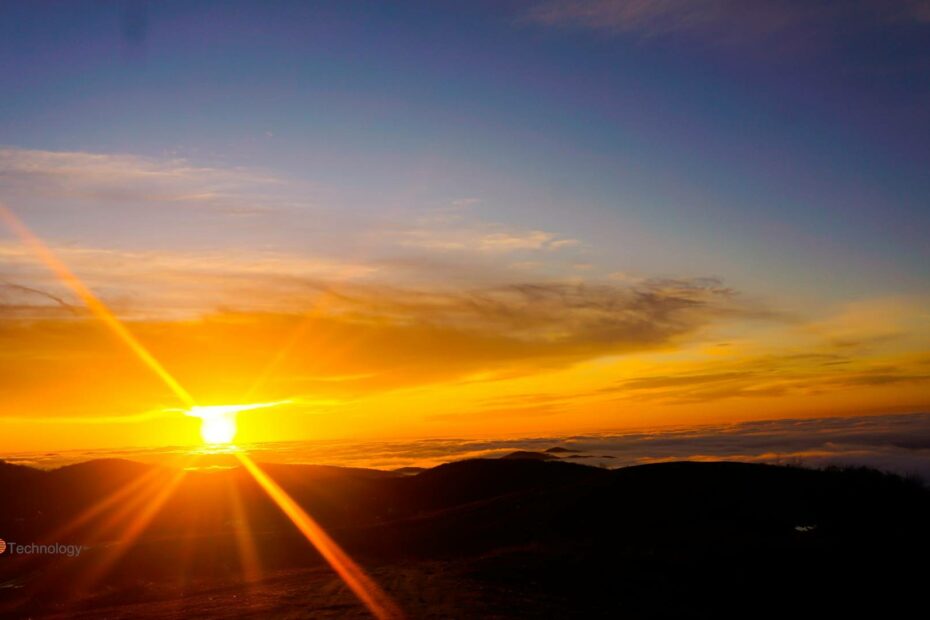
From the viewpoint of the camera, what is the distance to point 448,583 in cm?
2078

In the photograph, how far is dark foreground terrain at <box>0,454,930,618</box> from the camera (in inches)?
710

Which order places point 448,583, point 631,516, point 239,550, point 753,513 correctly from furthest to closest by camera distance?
point 239,550 → point 631,516 → point 753,513 → point 448,583

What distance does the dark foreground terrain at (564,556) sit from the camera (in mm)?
18031

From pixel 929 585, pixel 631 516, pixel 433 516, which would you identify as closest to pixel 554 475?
pixel 433 516

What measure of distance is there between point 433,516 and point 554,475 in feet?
75.9

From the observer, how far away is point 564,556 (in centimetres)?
2319

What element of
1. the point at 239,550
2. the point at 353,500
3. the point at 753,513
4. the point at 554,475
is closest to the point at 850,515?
the point at 753,513

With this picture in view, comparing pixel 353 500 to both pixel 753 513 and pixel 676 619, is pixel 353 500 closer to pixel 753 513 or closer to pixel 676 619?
pixel 753 513

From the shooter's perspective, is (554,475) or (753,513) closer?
(753,513)

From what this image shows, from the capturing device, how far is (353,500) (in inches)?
2336

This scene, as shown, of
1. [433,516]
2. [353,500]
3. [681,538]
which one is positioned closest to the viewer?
[681,538]

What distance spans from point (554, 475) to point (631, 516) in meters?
30.2

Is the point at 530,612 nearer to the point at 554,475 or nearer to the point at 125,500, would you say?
the point at 554,475

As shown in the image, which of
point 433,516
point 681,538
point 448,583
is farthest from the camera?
point 433,516
